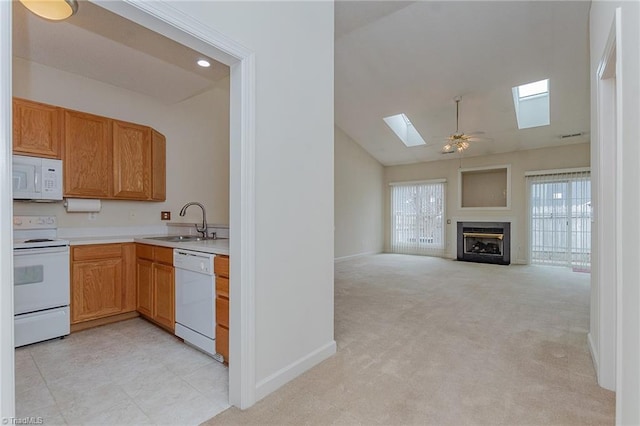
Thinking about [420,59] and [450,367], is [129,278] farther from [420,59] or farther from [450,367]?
[420,59]

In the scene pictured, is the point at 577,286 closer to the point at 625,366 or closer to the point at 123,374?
the point at 625,366

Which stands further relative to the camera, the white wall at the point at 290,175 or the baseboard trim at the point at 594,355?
the baseboard trim at the point at 594,355

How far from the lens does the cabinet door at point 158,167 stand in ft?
12.3

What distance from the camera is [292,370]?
2.03 metres

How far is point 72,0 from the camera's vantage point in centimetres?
178

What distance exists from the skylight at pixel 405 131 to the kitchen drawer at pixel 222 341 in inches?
247

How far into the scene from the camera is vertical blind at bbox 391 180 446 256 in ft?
27.2

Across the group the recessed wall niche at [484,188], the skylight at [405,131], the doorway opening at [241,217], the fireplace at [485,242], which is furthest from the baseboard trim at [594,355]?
the skylight at [405,131]

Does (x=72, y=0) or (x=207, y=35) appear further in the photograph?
(x=72, y=0)

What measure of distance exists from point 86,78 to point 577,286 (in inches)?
292

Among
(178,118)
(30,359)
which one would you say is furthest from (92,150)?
(30,359)

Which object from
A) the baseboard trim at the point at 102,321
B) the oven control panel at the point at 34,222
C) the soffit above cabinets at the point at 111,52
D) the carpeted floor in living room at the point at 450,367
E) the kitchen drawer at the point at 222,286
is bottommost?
the carpeted floor in living room at the point at 450,367

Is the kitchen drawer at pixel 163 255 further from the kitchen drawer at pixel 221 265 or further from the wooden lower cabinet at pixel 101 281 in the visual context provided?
the kitchen drawer at pixel 221 265

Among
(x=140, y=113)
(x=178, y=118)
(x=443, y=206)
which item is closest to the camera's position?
(x=140, y=113)
